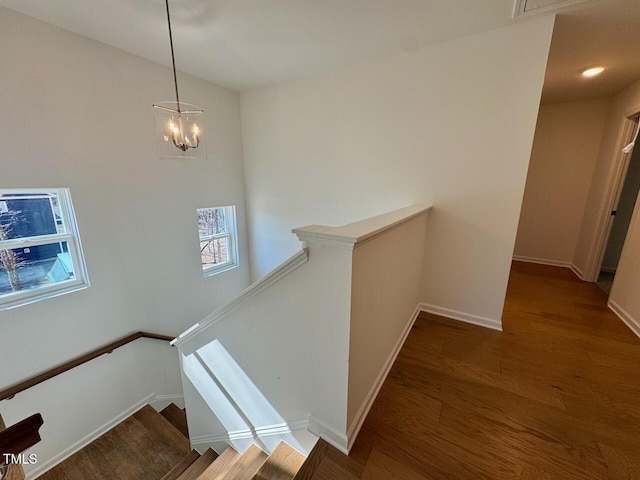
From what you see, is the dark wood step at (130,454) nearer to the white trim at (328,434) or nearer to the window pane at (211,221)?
the white trim at (328,434)

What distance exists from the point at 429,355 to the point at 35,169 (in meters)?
3.48

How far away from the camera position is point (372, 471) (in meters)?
1.13

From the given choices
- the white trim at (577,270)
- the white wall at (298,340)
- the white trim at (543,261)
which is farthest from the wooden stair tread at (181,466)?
the white trim at (543,261)

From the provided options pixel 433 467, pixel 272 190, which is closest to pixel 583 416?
pixel 433 467

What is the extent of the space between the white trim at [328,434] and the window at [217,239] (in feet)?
8.97

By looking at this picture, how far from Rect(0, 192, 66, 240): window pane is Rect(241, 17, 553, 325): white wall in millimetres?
2385

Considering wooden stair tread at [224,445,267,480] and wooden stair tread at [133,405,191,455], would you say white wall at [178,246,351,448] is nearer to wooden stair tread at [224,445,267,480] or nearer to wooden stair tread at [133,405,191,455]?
wooden stair tread at [224,445,267,480]

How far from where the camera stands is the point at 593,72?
8.30 feet

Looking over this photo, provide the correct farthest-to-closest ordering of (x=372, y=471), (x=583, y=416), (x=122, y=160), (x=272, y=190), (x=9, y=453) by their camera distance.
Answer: (x=272, y=190) → (x=122, y=160) → (x=583, y=416) → (x=372, y=471) → (x=9, y=453)

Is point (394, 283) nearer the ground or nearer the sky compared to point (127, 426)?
nearer the sky

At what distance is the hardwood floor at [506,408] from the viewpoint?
1153 mm

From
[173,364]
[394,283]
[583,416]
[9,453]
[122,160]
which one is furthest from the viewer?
[173,364]

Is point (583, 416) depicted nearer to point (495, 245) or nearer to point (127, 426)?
point (495, 245)

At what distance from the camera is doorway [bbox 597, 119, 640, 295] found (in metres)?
3.26
